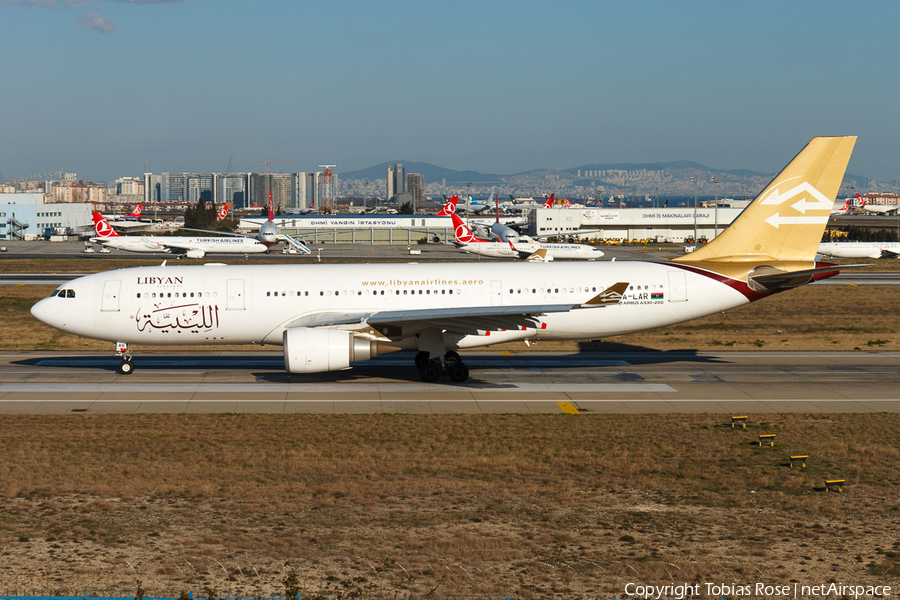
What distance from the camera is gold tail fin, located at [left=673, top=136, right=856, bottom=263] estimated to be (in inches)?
1211

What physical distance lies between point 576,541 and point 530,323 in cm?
1574

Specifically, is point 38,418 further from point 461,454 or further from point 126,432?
point 461,454

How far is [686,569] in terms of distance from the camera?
12680mm

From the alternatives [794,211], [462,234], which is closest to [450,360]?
[794,211]

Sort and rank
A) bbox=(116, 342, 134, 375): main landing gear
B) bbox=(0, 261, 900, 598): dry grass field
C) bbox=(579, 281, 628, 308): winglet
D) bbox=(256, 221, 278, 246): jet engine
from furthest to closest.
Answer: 1. bbox=(256, 221, 278, 246): jet engine
2. bbox=(116, 342, 134, 375): main landing gear
3. bbox=(579, 281, 628, 308): winglet
4. bbox=(0, 261, 900, 598): dry grass field

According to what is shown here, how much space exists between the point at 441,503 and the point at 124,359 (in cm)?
2015

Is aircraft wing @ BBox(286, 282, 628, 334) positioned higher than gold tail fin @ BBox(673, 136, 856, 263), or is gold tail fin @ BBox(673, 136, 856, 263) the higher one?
gold tail fin @ BBox(673, 136, 856, 263)

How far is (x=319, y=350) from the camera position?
2741cm

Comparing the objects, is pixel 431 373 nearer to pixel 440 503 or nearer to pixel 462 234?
pixel 440 503

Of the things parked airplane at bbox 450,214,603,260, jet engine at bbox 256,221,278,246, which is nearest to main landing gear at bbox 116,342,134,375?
parked airplane at bbox 450,214,603,260

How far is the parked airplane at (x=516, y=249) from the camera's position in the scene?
9906cm

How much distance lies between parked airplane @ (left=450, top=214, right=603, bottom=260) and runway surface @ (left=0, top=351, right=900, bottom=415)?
205ft

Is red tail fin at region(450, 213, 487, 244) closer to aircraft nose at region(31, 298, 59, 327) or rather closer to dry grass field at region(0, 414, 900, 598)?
aircraft nose at region(31, 298, 59, 327)

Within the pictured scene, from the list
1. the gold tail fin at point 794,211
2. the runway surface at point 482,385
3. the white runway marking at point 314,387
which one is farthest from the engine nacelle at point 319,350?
the gold tail fin at point 794,211
